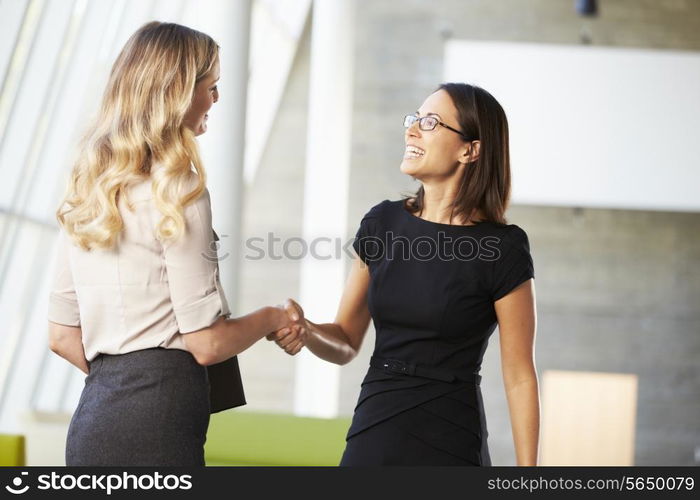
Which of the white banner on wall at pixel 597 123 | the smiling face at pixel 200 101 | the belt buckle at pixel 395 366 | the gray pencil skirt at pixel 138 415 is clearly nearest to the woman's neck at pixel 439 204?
the belt buckle at pixel 395 366

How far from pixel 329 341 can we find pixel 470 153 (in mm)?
639

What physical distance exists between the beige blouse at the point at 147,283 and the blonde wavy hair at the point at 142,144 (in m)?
0.03

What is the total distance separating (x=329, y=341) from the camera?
8.13 feet

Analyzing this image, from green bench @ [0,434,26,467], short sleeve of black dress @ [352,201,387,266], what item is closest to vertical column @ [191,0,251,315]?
green bench @ [0,434,26,467]

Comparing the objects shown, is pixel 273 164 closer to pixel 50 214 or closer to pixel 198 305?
pixel 50 214

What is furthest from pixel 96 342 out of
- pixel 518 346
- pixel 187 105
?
pixel 518 346

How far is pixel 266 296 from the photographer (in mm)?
12078

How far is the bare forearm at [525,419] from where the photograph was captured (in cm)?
207

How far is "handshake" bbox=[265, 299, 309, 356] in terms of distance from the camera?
2428mm

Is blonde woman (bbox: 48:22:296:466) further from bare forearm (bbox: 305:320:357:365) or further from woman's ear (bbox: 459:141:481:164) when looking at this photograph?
woman's ear (bbox: 459:141:481:164)

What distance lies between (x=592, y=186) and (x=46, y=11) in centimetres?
473

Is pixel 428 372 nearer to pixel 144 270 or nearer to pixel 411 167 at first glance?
pixel 411 167

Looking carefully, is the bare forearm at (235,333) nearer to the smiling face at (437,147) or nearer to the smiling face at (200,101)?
the smiling face at (200,101)

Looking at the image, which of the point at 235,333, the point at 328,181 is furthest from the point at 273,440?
the point at 328,181
